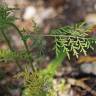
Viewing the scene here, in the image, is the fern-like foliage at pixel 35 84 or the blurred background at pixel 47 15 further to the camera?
the blurred background at pixel 47 15

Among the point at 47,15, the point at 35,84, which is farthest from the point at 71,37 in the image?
the point at 47,15

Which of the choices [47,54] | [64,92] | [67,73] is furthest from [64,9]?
[64,92]

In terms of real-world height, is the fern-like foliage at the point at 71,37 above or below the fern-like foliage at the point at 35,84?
above

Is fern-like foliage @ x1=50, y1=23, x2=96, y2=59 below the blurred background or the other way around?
the other way around

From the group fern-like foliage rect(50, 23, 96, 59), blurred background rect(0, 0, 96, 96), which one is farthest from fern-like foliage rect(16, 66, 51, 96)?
blurred background rect(0, 0, 96, 96)

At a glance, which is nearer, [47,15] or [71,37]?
[71,37]

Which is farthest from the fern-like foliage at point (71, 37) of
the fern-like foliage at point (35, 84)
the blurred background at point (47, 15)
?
the blurred background at point (47, 15)

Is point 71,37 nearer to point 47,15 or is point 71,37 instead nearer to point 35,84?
point 35,84

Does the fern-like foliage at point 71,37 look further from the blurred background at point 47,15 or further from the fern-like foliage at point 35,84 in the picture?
the blurred background at point 47,15

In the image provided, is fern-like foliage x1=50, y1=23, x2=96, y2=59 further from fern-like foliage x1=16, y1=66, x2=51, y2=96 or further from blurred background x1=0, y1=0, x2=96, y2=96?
blurred background x1=0, y1=0, x2=96, y2=96

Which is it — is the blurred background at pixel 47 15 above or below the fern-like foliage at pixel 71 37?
below

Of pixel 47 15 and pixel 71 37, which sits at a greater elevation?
pixel 71 37
